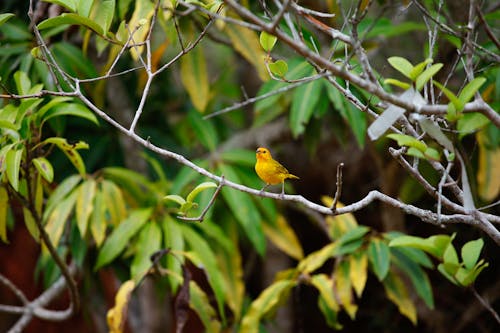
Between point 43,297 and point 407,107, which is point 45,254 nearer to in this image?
point 43,297

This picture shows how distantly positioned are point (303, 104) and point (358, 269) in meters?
0.66

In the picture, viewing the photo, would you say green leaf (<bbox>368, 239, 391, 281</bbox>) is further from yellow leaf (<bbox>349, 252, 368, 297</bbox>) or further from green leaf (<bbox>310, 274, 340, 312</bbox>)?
green leaf (<bbox>310, 274, 340, 312</bbox>)

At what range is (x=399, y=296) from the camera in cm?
254

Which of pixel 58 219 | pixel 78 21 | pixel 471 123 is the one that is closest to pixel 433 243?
pixel 471 123

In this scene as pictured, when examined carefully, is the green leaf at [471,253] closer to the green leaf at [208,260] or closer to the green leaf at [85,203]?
the green leaf at [208,260]

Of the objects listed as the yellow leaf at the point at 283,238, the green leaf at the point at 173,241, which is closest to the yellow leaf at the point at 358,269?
the yellow leaf at the point at 283,238

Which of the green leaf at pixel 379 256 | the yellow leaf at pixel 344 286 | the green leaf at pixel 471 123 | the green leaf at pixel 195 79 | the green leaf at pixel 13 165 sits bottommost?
the yellow leaf at pixel 344 286

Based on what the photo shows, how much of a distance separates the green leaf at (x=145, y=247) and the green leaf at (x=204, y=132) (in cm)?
45

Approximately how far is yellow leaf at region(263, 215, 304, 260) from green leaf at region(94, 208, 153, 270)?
0.58m

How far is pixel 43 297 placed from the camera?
2539 millimetres

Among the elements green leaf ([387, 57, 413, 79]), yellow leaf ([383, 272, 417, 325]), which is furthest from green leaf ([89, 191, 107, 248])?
green leaf ([387, 57, 413, 79])

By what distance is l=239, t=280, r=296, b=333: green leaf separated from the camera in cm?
248

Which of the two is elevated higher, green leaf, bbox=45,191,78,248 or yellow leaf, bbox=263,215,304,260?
green leaf, bbox=45,191,78,248

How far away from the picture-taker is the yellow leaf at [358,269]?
2.41 meters
